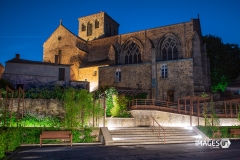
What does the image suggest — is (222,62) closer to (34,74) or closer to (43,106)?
(34,74)

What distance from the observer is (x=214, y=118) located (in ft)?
61.6

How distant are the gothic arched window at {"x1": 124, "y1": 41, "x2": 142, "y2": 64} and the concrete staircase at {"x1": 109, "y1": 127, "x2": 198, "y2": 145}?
1988 cm

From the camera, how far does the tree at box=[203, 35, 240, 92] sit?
37.9 metres

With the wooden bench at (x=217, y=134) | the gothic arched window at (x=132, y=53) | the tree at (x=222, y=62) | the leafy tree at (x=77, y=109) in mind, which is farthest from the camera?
the tree at (x=222, y=62)

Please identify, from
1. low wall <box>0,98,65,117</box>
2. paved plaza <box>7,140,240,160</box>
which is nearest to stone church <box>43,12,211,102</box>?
low wall <box>0,98,65,117</box>

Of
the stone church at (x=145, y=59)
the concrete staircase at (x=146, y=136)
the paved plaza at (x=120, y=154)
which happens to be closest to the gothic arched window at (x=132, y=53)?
the stone church at (x=145, y=59)

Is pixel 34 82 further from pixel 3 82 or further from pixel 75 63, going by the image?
pixel 75 63

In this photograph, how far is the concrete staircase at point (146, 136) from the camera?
567 inches

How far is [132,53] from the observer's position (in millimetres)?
36594

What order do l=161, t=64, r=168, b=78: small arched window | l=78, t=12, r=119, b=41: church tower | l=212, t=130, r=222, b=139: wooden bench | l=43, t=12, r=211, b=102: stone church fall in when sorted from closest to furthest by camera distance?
l=212, t=130, r=222, b=139: wooden bench < l=43, t=12, r=211, b=102: stone church < l=161, t=64, r=168, b=78: small arched window < l=78, t=12, r=119, b=41: church tower

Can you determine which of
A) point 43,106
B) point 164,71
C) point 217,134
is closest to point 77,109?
point 43,106

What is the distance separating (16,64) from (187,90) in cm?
2039

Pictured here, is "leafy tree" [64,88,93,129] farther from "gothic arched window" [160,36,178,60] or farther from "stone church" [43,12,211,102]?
"gothic arched window" [160,36,178,60]

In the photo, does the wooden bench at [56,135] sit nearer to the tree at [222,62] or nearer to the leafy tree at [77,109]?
the leafy tree at [77,109]
